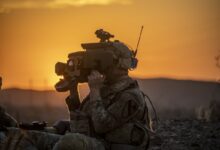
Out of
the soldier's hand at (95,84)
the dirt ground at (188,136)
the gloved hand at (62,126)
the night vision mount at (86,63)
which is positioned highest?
the night vision mount at (86,63)

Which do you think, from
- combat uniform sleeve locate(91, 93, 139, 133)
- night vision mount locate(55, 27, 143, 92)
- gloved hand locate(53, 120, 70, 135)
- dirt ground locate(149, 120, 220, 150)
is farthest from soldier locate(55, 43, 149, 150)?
dirt ground locate(149, 120, 220, 150)

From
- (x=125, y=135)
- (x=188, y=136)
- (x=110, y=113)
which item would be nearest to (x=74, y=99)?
(x=110, y=113)

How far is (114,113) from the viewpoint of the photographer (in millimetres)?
9125

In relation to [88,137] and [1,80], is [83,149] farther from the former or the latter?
[1,80]

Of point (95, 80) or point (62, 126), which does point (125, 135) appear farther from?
point (62, 126)

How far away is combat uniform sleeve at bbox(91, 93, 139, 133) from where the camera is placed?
8953mm

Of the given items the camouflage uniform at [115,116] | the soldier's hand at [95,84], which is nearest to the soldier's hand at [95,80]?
the soldier's hand at [95,84]

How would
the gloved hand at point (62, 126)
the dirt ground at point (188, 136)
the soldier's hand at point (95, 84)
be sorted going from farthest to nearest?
the dirt ground at point (188, 136)
the gloved hand at point (62, 126)
the soldier's hand at point (95, 84)

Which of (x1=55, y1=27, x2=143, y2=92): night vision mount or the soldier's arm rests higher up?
(x1=55, y1=27, x2=143, y2=92): night vision mount

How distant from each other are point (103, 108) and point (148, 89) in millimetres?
92795

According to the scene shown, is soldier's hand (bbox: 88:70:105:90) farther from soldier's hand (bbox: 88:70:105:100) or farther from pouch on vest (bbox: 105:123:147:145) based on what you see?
pouch on vest (bbox: 105:123:147:145)

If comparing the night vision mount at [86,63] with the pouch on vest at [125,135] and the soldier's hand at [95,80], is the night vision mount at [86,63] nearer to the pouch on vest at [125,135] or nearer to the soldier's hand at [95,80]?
the soldier's hand at [95,80]

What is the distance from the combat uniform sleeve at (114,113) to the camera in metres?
8.95

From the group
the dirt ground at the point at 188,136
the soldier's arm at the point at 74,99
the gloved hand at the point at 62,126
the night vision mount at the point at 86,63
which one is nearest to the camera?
the night vision mount at the point at 86,63
